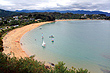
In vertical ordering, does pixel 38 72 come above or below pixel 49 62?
above

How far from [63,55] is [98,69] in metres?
9.14

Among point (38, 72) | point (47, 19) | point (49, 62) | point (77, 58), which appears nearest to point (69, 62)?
point (77, 58)

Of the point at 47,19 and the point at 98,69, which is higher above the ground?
the point at 47,19

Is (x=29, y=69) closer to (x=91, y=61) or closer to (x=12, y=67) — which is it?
(x=12, y=67)

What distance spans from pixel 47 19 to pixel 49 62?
90.1 meters

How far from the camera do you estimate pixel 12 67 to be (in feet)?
39.0

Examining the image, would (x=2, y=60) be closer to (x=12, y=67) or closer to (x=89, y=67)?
(x=12, y=67)

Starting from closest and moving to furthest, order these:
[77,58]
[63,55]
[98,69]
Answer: [98,69] < [77,58] < [63,55]

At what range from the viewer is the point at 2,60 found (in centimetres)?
1306

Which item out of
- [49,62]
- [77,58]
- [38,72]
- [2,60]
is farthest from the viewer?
[77,58]

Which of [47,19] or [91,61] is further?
[47,19]

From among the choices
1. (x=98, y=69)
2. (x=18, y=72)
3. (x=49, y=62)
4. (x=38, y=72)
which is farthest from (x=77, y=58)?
(x=18, y=72)

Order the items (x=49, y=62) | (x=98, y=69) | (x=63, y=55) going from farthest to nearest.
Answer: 1. (x=63, y=55)
2. (x=49, y=62)
3. (x=98, y=69)

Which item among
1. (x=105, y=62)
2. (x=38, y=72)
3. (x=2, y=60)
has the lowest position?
(x=105, y=62)
